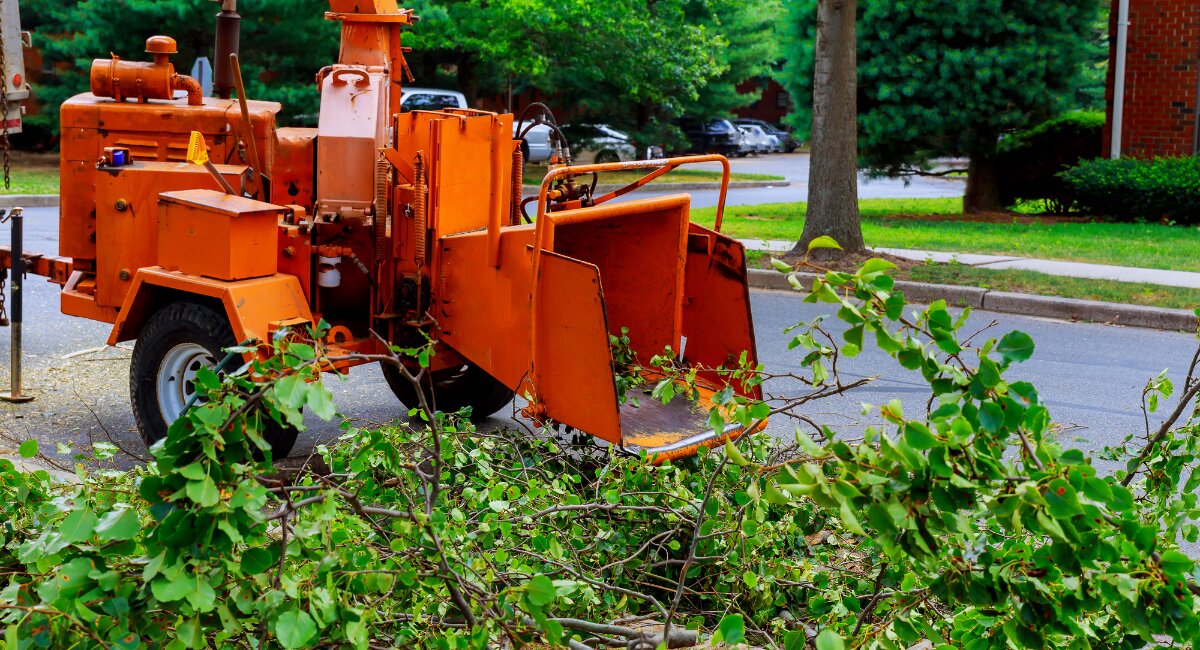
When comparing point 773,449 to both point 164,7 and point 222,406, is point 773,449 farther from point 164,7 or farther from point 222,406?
point 164,7

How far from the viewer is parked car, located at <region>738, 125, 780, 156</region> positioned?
1911 inches


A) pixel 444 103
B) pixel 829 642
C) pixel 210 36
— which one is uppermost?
pixel 210 36

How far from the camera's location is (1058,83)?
18.7 metres

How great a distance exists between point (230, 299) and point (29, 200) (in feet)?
50.4

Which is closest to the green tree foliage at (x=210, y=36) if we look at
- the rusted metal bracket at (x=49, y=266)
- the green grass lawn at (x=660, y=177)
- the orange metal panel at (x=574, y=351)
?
the green grass lawn at (x=660, y=177)

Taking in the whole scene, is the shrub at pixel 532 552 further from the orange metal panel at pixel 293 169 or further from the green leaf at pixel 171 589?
the orange metal panel at pixel 293 169

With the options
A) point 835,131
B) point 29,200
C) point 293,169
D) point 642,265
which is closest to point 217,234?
point 293,169

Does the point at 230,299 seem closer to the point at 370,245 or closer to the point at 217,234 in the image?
the point at 217,234

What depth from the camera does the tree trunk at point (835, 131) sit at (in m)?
13.4

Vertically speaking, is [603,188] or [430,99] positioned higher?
[430,99]

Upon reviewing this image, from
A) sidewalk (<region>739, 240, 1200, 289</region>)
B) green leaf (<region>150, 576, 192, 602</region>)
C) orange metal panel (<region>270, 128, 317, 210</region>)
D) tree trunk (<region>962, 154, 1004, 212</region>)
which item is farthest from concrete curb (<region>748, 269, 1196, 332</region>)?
tree trunk (<region>962, 154, 1004, 212</region>)

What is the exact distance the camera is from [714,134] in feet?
153

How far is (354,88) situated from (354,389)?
2.45 m

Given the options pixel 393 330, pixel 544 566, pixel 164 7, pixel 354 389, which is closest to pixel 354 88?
pixel 393 330
